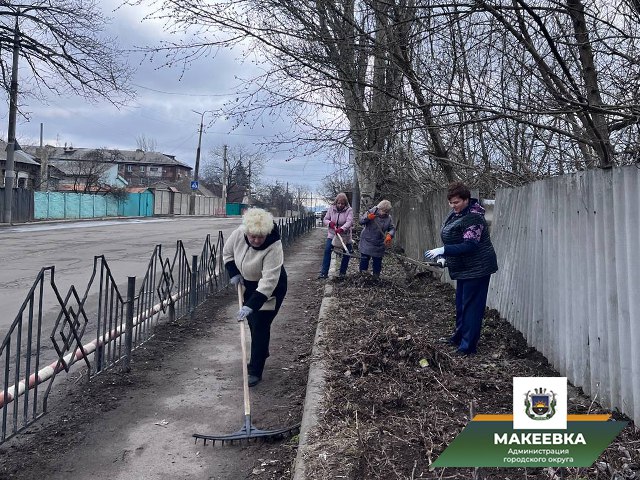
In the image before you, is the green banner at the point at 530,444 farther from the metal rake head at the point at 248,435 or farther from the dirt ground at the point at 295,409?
the metal rake head at the point at 248,435

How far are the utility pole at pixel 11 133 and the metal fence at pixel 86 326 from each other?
1157cm

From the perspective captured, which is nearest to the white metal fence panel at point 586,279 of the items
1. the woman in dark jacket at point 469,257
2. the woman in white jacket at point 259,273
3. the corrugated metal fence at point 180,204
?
the woman in dark jacket at point 469,257

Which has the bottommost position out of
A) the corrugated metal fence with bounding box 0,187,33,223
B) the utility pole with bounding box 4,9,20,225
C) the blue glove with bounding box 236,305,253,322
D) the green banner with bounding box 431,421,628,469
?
the blue glove with bounding box 236,305,253,322

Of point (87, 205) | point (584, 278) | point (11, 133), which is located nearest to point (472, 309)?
point (584, 278)

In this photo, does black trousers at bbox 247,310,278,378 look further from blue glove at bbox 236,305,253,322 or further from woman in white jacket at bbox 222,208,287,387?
blue glove at bbox 236,305,253,322

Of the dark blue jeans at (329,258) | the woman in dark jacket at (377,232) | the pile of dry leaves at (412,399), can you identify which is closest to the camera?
the pile of dry leaves at (412,399)

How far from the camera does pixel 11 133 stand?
→ 79.9 feet

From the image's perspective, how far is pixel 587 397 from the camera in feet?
12.7

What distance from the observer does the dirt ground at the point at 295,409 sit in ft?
10.1

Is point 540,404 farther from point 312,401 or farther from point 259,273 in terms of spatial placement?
point 259,273

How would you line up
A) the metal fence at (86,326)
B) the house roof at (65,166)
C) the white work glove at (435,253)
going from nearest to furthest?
1. the metal fence at (86,326)
2. the white work glove at (435,253)
3. the house roof at (65,166)

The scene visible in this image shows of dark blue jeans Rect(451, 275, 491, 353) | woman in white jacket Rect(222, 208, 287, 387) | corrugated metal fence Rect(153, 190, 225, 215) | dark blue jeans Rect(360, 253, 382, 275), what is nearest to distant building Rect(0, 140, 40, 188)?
corrugated metal fence Rect(153, 190, 225, 215)

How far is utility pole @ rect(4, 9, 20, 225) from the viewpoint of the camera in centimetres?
1741

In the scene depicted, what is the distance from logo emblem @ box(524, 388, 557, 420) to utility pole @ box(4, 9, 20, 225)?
61.7ft
